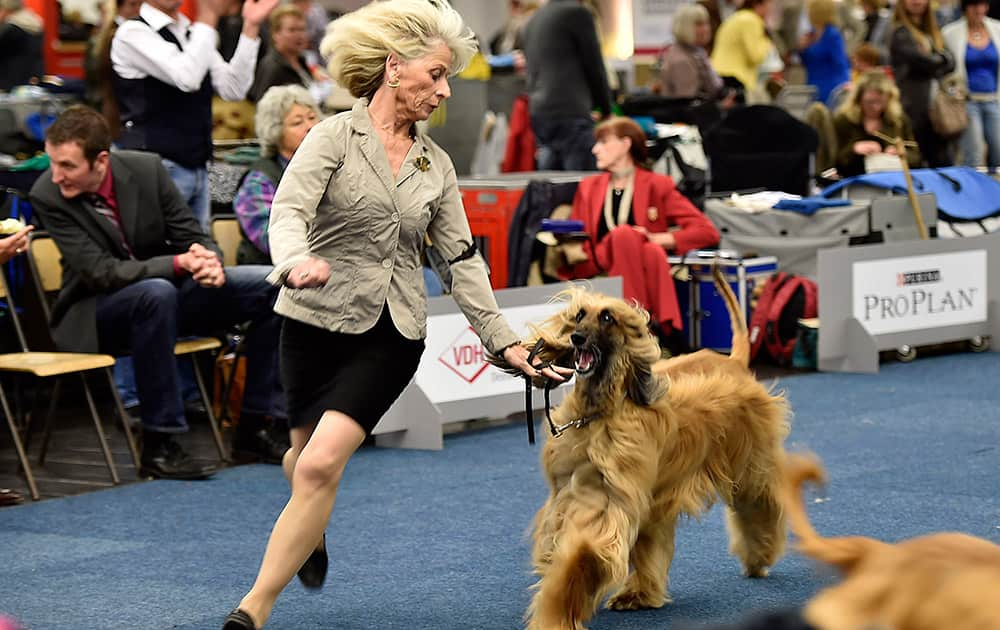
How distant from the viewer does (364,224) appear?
3666mm

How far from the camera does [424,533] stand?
4977 mm

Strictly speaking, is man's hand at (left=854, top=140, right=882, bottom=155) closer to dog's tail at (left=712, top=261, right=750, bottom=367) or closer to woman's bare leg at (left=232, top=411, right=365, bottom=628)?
dog's tail at (left=712, top=261, right=750, bottom=367)

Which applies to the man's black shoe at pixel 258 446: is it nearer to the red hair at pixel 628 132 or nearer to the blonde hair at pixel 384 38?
the red hair at pixel 628 132

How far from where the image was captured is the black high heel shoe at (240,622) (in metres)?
3.53

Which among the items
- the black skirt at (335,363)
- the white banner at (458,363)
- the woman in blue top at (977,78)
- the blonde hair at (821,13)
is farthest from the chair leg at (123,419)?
the blonde hair at (821,13)

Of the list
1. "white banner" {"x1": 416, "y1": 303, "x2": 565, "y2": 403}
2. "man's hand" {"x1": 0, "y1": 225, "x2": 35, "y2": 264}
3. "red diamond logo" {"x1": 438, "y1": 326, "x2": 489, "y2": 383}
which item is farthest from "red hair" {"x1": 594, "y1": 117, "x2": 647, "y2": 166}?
"man's hand" {"x1": 0, "y1": 225, "x2": 35, "y2": 264}

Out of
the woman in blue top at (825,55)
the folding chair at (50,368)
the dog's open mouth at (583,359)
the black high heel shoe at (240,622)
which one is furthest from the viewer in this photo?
the woman in blue top at (825,55)

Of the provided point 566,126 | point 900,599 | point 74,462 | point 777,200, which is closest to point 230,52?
point 566,126

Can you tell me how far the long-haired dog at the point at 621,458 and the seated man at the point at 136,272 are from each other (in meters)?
2.28

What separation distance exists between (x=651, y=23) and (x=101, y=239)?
34.7 ft

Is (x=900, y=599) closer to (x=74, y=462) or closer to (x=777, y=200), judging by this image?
(x=74, y=462)

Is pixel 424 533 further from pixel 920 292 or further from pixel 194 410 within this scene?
pixel 920 292

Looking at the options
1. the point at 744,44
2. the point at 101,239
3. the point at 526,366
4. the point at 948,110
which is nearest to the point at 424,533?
the point at 526,366

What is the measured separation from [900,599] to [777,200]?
7263mm
